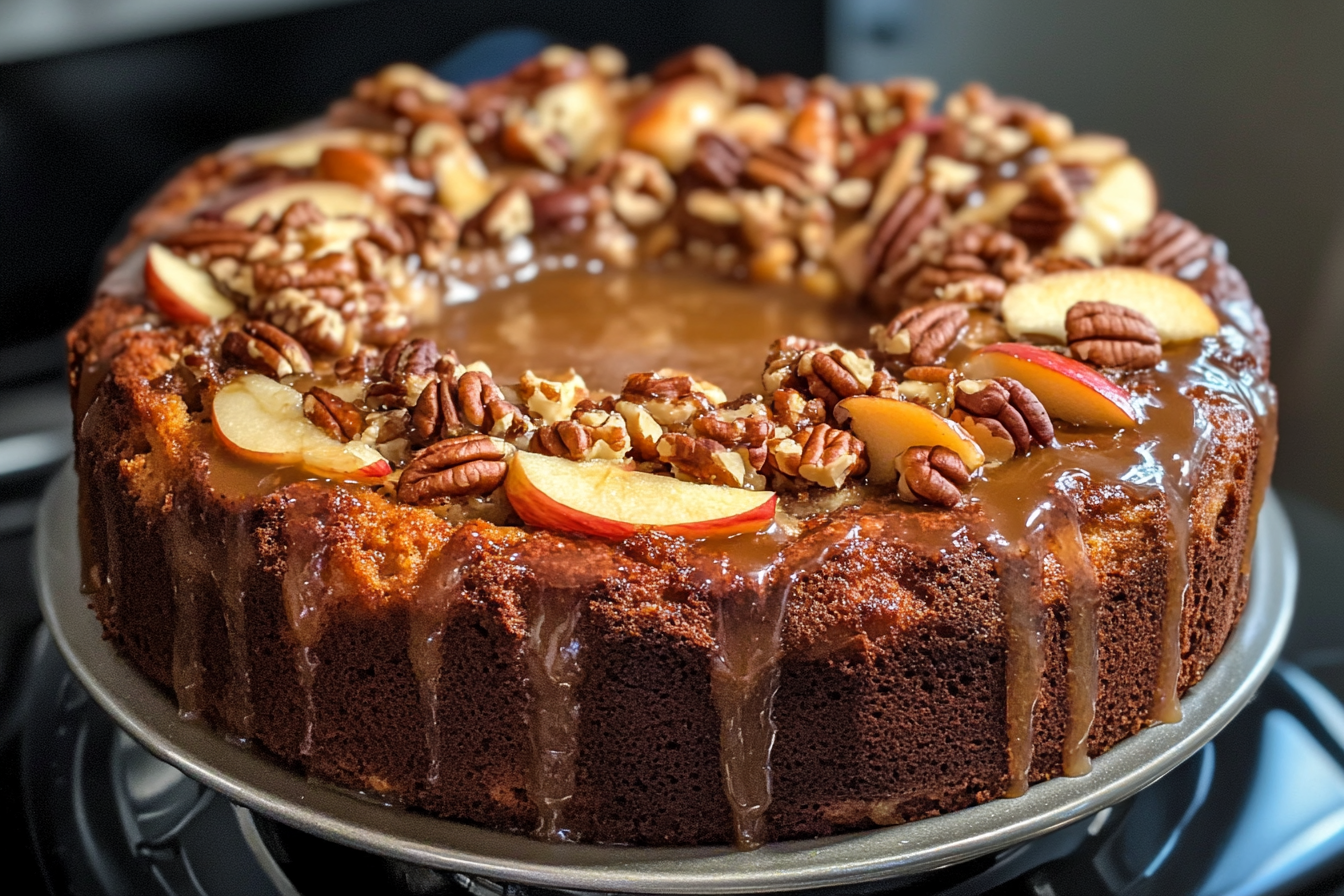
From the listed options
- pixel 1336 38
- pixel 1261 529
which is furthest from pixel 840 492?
pixel 1336 38

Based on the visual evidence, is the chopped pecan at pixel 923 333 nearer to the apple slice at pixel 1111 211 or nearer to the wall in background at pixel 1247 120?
the apple slice at pixel 1111 211

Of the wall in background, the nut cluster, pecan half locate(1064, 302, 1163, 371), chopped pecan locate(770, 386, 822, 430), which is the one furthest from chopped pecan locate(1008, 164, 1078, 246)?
the wall in background

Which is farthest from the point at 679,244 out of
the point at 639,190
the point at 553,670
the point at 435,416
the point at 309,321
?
the point at 553,670

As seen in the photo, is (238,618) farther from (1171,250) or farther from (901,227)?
(1171,250)

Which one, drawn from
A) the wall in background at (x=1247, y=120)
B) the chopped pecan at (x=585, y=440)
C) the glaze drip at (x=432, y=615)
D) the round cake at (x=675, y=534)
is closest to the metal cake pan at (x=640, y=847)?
the round cake at (x=675, y=534)

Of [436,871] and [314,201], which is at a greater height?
[314,201]
